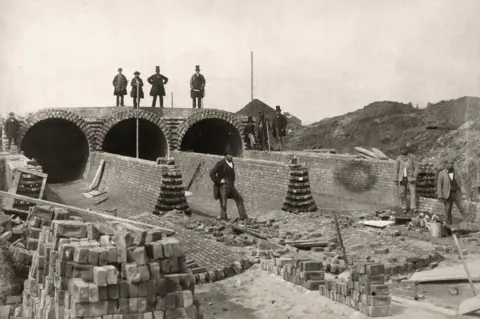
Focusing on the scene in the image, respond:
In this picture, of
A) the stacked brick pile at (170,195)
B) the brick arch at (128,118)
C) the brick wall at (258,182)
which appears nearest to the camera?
the stacked brick pile at (170,195)

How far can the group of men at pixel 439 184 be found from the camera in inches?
456

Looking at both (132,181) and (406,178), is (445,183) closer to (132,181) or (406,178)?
(406,178)

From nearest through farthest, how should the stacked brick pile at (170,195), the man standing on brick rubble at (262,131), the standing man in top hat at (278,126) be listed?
1. the stacked brick pile at (170,195)
2. the man standing on brick rubble at (262,131)
3. the standing man in top hat at (278,126)

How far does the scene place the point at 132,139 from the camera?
2602 cm

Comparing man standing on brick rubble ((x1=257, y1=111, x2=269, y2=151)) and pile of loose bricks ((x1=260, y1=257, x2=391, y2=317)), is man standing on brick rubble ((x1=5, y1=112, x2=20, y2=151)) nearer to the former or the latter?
man standing on brick rubble ((x1=257, y1=111, x2=269, y2=151))

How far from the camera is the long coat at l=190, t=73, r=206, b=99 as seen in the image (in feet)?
81.6

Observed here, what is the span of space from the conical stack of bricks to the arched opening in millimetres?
11595

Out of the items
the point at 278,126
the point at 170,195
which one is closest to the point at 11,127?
the point at 170,195

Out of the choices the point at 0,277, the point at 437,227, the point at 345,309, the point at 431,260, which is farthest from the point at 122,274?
the point at 437,227

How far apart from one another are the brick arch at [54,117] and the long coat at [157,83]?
319 cm

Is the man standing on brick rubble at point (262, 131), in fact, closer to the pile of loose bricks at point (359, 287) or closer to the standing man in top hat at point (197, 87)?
the standing man in top hat at point (197, 87)

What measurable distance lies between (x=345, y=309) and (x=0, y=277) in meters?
5.02

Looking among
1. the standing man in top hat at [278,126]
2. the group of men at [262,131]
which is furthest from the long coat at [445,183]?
the standing man in top hat at [278,126]

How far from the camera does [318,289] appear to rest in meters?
7.29
